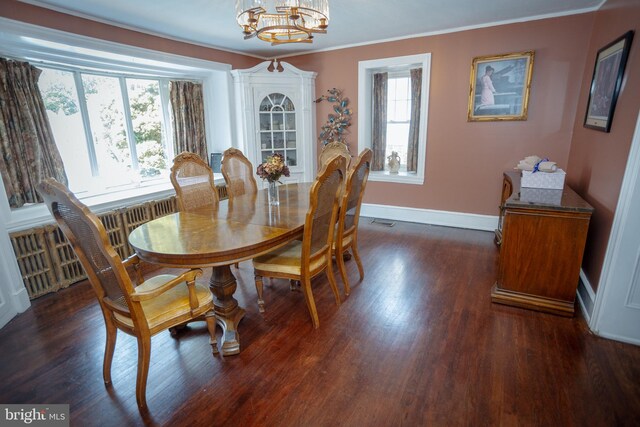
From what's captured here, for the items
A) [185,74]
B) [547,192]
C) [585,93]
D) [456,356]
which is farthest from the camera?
[185,74]

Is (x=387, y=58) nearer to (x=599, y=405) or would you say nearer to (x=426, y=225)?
(x=426, y=225)

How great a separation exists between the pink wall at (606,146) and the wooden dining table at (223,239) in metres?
2.15

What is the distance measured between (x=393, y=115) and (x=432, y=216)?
159 cm

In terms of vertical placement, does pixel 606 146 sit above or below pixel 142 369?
above

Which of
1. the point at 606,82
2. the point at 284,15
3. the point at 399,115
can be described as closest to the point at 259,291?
the point at 284,15

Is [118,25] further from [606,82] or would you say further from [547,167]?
[606,82]

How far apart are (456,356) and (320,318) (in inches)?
37.4

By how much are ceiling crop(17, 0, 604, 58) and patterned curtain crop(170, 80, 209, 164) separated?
0.64 m

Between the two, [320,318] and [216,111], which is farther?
[216,111]

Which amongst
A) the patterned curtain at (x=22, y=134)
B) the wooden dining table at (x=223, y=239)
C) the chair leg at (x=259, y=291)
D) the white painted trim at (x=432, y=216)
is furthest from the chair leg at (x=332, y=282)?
the patterned curtain at (x=22, y=134)

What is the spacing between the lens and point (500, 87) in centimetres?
375

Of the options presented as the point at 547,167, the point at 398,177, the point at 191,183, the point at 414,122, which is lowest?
the point at 398,177

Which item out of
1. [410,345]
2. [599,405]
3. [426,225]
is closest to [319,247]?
[410,345]

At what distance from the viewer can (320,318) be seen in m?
2.43
